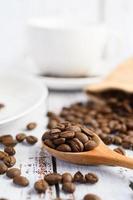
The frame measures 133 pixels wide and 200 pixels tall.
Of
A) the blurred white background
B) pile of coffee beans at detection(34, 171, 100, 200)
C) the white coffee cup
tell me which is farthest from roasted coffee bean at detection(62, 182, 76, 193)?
the blurred white background

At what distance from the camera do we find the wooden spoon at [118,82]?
113cm

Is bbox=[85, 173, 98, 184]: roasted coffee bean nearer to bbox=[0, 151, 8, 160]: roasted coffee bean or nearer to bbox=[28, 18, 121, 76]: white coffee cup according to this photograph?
bbox=[0, 151, 8, 160]: roasted coffee bean

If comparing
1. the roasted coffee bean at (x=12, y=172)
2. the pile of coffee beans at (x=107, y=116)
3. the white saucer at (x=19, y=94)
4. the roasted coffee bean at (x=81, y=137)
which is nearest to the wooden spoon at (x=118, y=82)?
the pile of coffee beans at (x=107, y=116)

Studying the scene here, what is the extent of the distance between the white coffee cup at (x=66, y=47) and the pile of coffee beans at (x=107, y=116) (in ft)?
0.53

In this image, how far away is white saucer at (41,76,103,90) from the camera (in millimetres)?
1222

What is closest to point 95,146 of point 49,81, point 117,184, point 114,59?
point 117,184

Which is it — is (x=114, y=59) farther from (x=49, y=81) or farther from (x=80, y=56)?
(x=49, y=81)

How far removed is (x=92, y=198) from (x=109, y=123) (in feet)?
1.16

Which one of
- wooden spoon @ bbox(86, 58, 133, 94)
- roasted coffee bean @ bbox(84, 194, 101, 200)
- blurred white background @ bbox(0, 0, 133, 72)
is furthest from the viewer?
blurred white background @ bbox(0, 0, 133, 72)

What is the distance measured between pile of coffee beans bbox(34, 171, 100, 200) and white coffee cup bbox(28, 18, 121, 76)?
59 centimetres

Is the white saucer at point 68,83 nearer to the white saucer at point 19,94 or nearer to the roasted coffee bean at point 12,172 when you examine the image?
the white saucer at point 19,94

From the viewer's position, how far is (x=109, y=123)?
0.99 metres

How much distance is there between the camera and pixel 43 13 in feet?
5.56

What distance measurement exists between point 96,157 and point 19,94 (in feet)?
1.33
